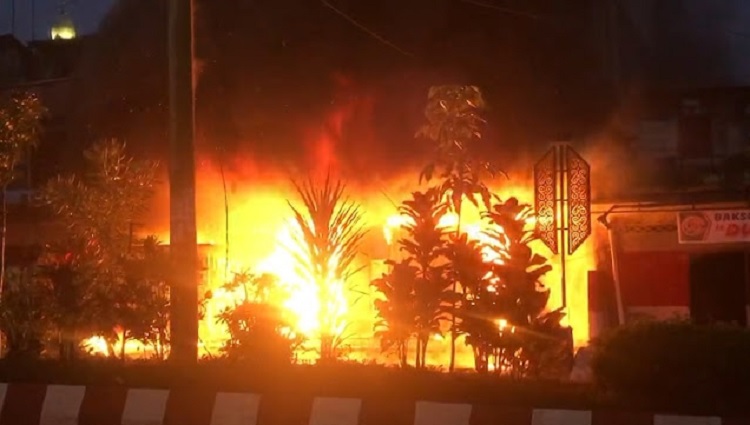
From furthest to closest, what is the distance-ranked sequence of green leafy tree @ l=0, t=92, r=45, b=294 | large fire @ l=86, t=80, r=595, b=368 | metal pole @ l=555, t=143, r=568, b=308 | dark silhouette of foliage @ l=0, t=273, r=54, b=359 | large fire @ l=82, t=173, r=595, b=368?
1. large fire @ l=86, t=80, r=595, b=368
2. metal pole @ l=555, t=143, r=568, b=308
3. large fire @ l=82, t=173, r=595, b=368
4. green leafy tree @ l=0, t=92, r=45, b=294
5. dark silhouette of foliage @ l=0, t=273, r=54, b=359

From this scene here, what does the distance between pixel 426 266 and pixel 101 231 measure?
399 cm

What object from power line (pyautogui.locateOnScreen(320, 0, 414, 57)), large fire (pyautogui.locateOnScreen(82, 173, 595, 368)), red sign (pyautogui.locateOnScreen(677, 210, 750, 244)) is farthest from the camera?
power line (pyautogui.locateOnScreen(320, 0, 414, 57))

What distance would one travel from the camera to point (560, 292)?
54.5ft

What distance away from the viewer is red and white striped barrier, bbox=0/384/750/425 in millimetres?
5984

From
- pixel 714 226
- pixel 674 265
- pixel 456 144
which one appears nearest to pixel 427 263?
pixel 456 144

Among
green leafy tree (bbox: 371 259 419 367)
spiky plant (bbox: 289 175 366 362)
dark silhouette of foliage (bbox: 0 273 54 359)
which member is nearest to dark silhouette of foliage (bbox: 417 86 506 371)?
spiky plant (bbox: 289 175 366 362)

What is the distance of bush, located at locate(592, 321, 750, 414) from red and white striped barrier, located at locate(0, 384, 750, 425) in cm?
54

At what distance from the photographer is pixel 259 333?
9.39 metres

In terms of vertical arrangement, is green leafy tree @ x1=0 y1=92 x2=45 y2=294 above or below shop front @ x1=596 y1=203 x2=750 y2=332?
above

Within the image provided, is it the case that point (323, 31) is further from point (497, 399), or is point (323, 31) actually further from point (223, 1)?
point (497, 399)

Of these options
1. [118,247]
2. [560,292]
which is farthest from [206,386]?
[560,292]

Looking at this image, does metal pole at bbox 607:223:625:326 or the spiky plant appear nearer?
the spiky plant

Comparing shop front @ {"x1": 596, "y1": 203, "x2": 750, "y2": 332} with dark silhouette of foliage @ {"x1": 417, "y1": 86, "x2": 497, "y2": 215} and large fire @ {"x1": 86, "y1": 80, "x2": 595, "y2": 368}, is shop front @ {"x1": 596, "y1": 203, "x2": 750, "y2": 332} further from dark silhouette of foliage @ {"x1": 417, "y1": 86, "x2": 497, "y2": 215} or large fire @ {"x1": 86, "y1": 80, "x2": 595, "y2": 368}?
dark silhouette of foliage @ {"x1": 417, "y1": 86, "x2": 497, "y2": 215}

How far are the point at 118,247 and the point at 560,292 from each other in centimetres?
790
